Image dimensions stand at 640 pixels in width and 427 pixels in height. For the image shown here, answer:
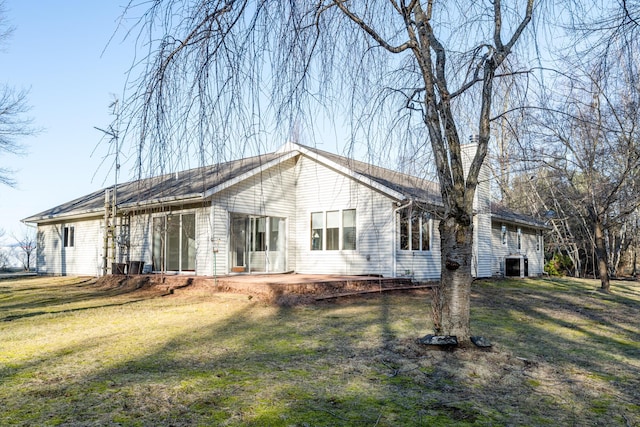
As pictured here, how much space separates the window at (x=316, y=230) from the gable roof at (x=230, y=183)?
1.89 meters

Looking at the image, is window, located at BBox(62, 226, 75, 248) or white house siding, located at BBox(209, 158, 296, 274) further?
window, located at BBox(62, 226, 75, 248)

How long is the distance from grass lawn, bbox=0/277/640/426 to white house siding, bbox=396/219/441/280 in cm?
547

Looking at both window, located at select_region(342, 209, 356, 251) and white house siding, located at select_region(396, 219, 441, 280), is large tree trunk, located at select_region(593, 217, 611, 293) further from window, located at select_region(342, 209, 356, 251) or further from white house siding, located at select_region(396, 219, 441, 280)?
window, located at select_region(342, 209, 356, 251)

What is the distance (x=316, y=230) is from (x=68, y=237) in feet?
39.4

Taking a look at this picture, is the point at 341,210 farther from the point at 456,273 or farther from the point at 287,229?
the point at 456,273

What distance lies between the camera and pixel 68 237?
20.5 m

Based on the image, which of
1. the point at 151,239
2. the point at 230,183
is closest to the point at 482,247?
the point at 230,183

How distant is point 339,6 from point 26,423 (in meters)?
3.85

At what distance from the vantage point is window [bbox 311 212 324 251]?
52.0ft

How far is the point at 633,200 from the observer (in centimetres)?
1322

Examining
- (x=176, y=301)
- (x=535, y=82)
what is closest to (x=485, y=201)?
(x=176, y=301)

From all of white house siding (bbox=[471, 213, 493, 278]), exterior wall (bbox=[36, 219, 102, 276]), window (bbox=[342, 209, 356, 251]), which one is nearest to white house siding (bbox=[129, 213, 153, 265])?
exterior wall (bbox=[36, 219, 102, 276])

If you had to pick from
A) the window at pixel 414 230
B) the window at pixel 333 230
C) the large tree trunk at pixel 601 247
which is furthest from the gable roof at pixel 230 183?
the large tree trunk at pixel 601 247

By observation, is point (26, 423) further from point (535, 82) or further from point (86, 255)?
point (86, 255)
